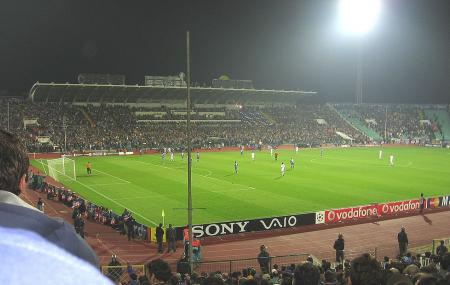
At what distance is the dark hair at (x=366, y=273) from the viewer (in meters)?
3.79

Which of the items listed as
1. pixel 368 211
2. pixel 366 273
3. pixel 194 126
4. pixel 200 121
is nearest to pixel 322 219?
pixel 368 211

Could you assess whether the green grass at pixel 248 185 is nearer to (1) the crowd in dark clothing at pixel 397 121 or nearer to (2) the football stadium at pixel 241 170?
(2) the football stadium at pixel 241 170

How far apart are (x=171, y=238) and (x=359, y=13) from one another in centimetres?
6639

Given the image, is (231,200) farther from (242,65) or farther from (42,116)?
(242,65)

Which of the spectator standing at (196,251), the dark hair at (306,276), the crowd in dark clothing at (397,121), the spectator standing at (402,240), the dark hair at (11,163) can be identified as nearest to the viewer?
the dark hair at (11,163)

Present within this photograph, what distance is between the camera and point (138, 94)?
3258 inches

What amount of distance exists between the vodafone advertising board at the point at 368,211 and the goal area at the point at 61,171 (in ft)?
79.7

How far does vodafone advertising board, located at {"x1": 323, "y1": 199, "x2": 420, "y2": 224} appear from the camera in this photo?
2608 centimetres

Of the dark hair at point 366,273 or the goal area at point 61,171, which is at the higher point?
the dark hair at point 366,273

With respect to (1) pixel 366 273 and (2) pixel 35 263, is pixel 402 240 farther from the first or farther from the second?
(2) pixel 35 263

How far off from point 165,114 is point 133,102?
6.64 metres

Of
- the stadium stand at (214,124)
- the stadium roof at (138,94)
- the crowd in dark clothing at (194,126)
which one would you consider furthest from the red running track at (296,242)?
the stadium roof at (138,94)

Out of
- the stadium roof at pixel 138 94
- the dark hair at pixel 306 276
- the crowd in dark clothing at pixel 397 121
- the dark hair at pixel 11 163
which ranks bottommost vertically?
the dark hair at pixel 306 276

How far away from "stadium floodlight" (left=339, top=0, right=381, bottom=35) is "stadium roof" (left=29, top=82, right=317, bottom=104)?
1937 cm
